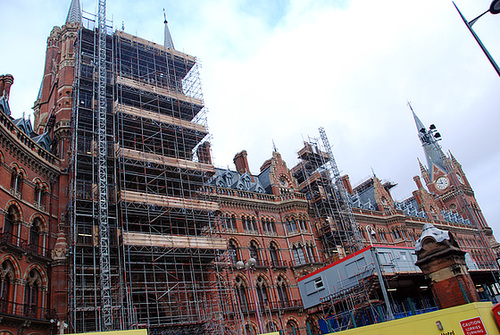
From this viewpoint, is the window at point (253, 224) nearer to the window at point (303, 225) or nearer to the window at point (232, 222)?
the window at point (232, 222)

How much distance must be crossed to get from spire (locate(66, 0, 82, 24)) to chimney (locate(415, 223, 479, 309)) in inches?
1497

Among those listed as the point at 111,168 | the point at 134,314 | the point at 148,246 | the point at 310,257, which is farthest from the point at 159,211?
the point at 310,257

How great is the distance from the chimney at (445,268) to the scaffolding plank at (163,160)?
1973 cm

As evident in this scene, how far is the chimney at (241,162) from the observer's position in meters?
48.2

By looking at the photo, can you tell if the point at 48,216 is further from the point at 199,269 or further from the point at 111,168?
the point at 199,269

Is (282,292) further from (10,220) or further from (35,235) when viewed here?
(10,220)

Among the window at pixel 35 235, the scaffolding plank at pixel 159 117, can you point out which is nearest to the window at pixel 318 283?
the scaffolding plank at pixel 159 117

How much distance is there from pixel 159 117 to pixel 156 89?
11.4 feet

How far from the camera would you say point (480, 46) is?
13484 mm

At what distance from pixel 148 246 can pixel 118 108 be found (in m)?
12.0

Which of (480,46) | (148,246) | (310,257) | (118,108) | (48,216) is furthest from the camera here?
(310,257)

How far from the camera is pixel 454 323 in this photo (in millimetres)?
18031

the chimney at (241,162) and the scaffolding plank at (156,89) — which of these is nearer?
the scaffolding plank at (156,89)

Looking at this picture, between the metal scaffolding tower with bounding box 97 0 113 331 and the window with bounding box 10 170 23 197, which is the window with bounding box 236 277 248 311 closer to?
the metal scaffolding tower with bounding box 97 0 113 331
